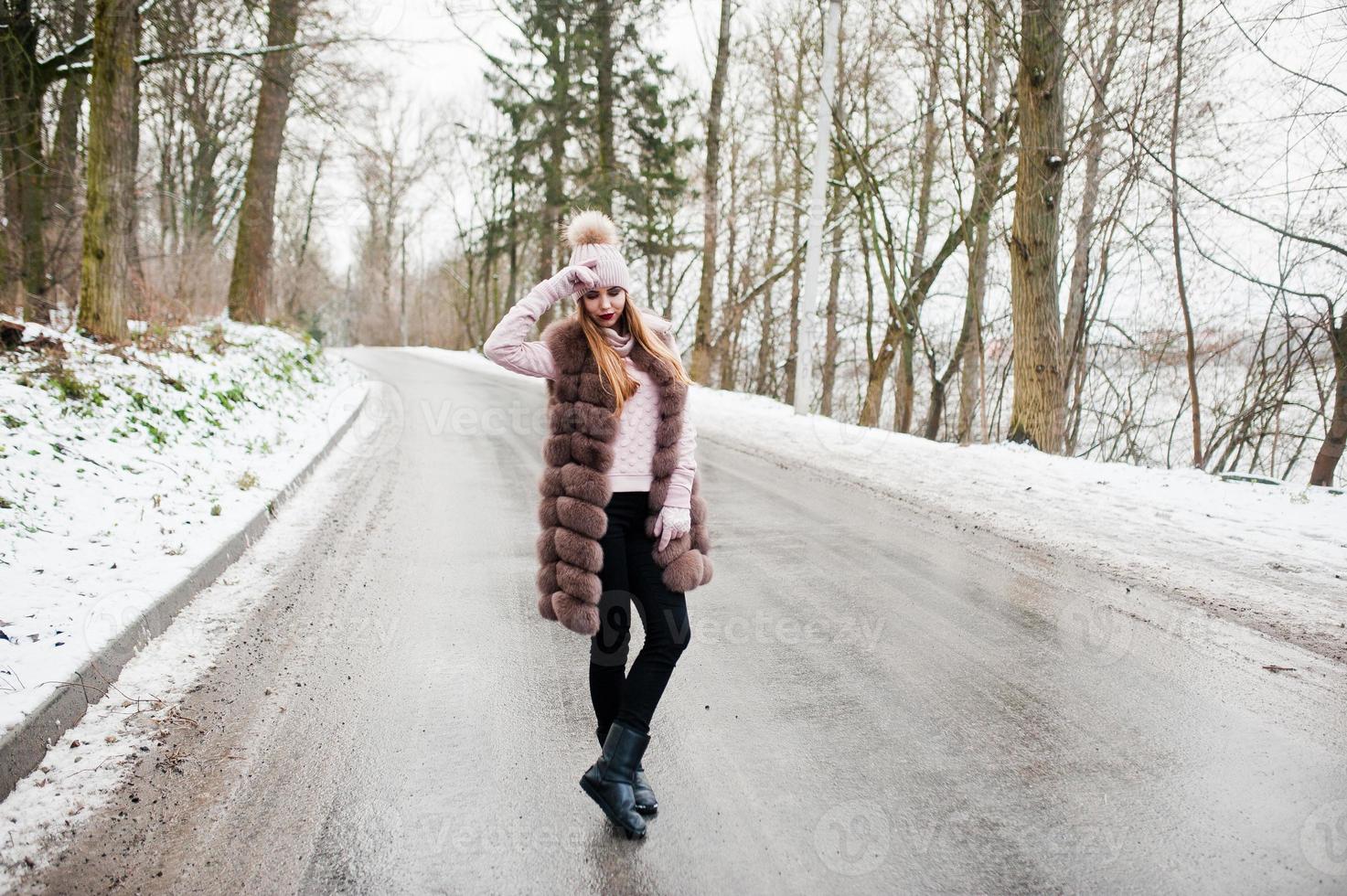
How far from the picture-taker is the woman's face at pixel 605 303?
2.53m

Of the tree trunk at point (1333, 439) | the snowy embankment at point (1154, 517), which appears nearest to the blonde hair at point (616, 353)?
the snowy embankment at point (1154, 517)

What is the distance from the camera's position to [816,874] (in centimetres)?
229

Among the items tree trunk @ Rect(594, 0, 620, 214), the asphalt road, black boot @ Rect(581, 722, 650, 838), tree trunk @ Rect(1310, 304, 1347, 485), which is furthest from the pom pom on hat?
tree trunk @ Rect(594, 0, 620, 214)

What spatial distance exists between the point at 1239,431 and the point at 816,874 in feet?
67.7

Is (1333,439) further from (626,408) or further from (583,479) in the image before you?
(583,479)

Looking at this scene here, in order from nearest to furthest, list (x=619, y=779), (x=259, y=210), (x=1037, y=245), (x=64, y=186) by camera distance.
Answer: (x=619, y=779) < (x=1037, y=245) < (x=64, y=186) < (x=259, y=210)

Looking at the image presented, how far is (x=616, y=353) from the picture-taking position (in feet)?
8.52

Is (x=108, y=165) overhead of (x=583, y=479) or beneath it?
overhead

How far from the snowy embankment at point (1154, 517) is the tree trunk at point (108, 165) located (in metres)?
7.72

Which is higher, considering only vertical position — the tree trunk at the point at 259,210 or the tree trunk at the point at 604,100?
the tree trunk at the point at 604,100

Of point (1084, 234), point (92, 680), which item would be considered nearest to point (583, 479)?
point (92, 680)

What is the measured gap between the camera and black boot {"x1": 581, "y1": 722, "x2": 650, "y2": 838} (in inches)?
95.9

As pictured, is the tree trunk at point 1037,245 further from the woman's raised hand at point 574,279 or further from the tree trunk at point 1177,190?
the woman's raised hand at point 574,279

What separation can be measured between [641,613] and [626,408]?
2.34ft
